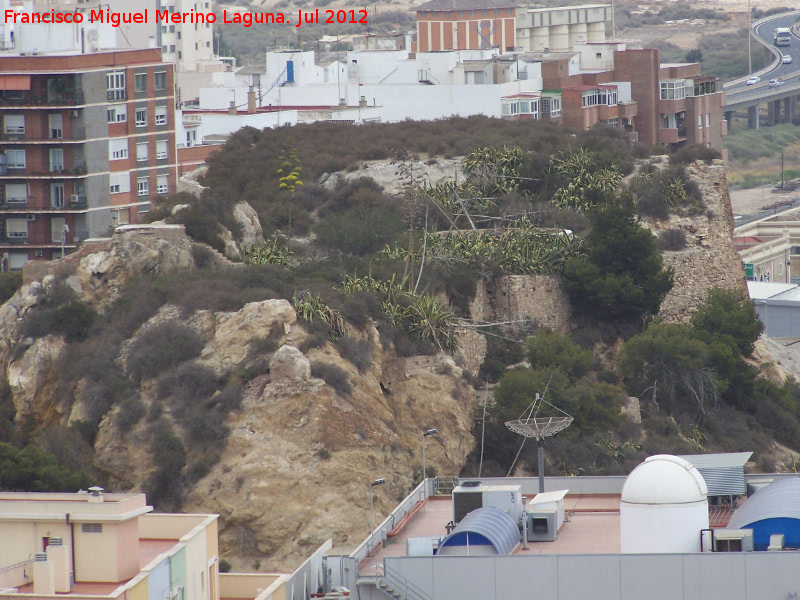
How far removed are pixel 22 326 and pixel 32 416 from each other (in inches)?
94.4

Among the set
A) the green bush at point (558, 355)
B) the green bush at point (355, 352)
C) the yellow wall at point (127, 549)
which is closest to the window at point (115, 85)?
the green bush at point (558, 355)

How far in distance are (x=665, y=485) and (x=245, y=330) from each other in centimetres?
1500

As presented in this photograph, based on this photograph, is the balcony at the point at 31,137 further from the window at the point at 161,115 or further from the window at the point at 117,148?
the window at the point at 161,115

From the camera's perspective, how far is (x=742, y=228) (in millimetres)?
95188

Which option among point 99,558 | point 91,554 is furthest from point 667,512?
point 91,554

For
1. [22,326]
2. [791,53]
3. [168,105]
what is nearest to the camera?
[22,326]

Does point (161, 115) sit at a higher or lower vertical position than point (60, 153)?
higher

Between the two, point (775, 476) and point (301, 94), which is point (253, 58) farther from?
point (775, 476)

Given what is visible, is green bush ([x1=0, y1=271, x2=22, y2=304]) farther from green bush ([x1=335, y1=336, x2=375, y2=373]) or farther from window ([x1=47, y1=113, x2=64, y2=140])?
window ([x1=47, y1=113, x2=64, y2=140])

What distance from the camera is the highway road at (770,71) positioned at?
461 ft

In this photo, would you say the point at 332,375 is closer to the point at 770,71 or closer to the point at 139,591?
the point at 139,591

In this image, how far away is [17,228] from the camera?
188ft

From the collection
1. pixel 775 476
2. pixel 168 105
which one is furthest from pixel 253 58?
pixel 775 476

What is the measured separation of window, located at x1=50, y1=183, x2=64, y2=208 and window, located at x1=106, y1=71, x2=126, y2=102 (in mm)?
4022
